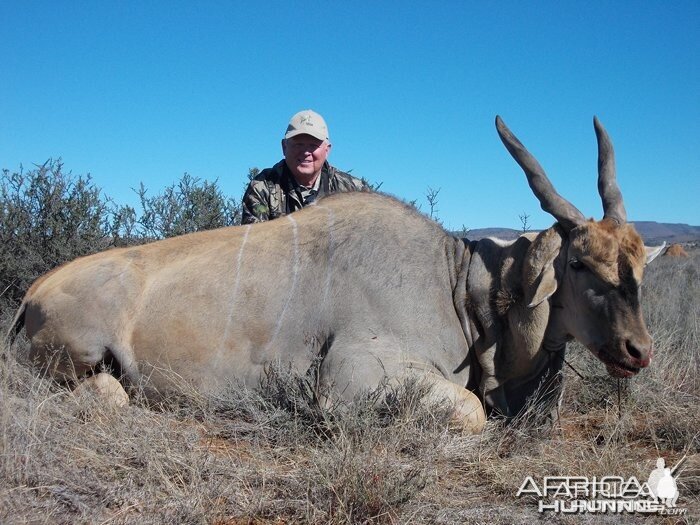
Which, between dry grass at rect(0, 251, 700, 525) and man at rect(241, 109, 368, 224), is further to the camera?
man at rect(241, 109, 368, 224)

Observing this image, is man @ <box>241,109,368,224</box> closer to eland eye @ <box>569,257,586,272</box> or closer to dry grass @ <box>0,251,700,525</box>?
dry grass @ <box>0,251,700,525</box>

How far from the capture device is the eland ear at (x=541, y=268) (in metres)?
4.28

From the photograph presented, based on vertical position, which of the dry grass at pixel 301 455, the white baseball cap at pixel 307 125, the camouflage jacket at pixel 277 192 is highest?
the white baseball cap at pixel 307 125

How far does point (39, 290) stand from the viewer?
17.4 feet

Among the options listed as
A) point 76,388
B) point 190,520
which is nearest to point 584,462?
point 190,520

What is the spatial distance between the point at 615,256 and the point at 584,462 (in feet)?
4.11

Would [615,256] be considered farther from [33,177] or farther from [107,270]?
[33,177]

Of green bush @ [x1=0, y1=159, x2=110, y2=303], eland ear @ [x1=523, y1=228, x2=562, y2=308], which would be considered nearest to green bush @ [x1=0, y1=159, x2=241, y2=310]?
green bush @ [x1=0, y1=159, x2=110, y2=303]

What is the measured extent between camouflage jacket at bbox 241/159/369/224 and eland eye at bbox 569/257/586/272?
10.2 feet

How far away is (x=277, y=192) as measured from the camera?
7285 millimetres

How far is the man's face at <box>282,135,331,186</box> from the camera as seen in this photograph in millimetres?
6976

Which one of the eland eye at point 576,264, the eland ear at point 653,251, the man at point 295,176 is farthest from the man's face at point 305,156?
the eland ear at point 653,251

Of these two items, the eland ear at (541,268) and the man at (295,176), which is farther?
the man at (295,176)

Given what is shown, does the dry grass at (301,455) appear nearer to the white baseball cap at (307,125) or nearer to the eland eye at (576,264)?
the eland eye at (576,264)
